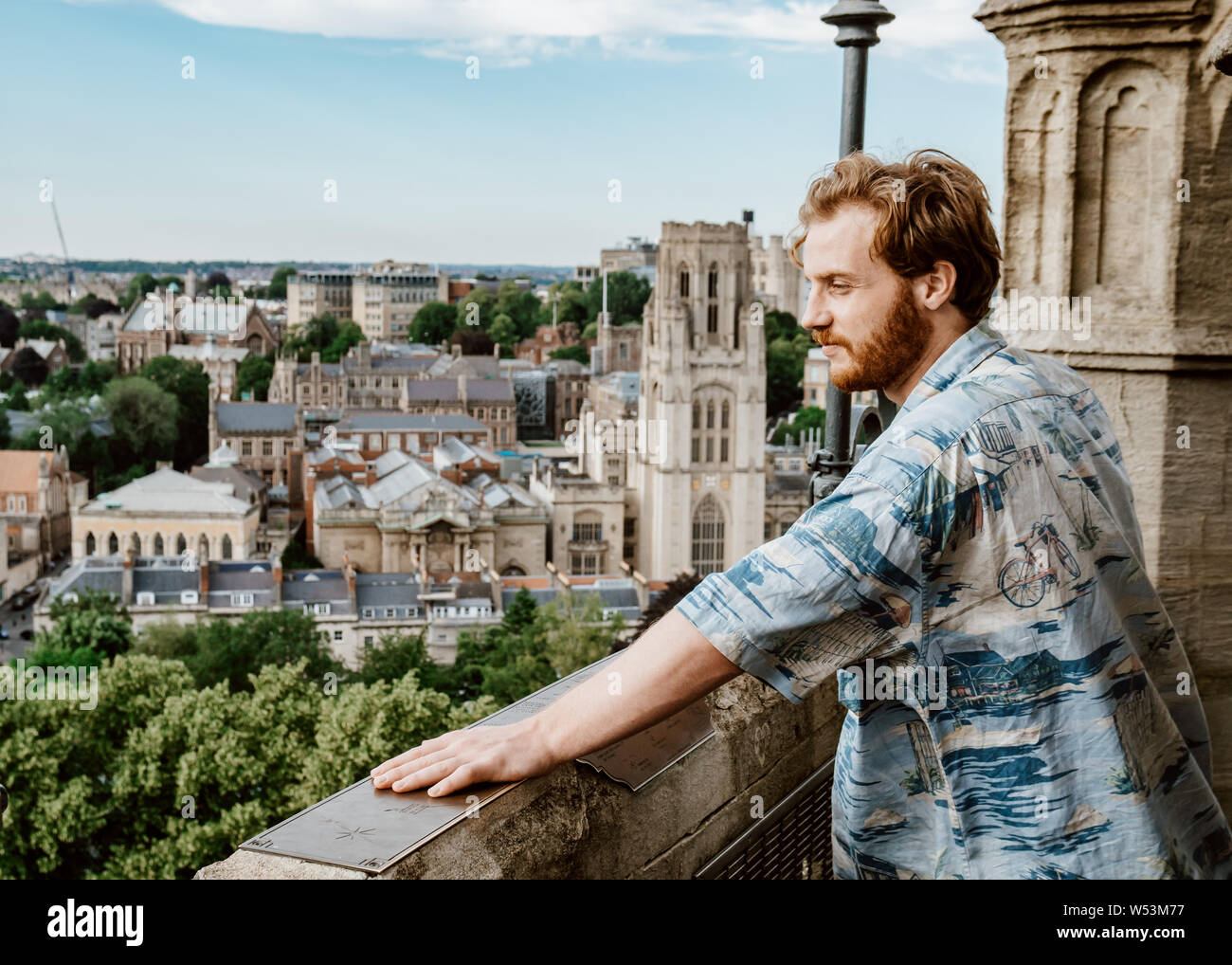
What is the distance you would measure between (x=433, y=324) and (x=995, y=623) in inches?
3123

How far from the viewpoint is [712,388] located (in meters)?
41.9

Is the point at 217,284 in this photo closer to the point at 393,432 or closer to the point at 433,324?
the point at 433,324

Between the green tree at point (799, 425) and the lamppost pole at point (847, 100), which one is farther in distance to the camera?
the green tree at point (799, 425)

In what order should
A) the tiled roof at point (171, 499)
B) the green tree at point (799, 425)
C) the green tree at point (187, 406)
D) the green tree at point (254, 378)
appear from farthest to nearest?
the green tree at point (254, 378), the green tree at point (187, 406), the green tree at point (799, 425), the tiled roof at point (171, 499)

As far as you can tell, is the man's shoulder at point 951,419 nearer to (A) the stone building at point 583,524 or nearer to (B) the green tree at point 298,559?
(B) the green tree at point 298,559

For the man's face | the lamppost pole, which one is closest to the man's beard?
the man's face

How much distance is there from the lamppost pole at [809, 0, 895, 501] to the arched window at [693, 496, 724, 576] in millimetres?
37867

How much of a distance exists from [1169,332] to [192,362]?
63659mm

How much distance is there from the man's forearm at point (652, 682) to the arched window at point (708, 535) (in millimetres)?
39509

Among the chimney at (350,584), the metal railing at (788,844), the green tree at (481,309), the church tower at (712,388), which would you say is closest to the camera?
the metal railing at (788,844)

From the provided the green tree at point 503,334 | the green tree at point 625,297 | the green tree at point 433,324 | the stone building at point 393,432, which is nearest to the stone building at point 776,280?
the green tree at point 625,297

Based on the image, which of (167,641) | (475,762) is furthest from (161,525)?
(475,762)

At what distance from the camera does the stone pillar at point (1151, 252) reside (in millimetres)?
2760

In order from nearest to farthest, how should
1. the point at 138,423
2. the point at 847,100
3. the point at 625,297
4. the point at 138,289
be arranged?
the point at 847,100
the point at 138,423
the point at 625,297
the point at 138,289
